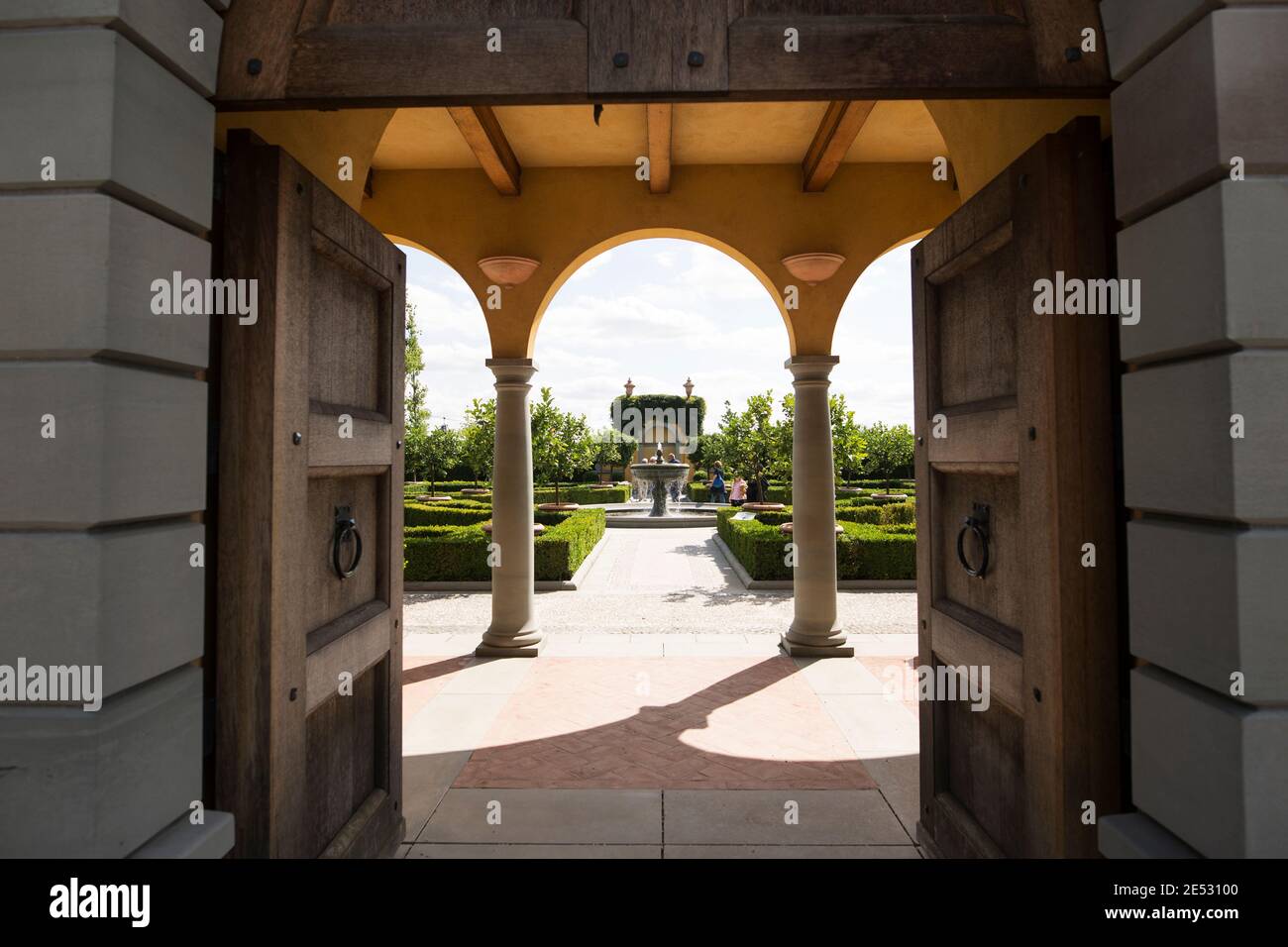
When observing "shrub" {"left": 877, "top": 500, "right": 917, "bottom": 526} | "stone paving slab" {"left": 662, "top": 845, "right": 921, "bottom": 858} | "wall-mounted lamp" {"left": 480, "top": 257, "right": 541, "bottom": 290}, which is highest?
"wall-mounted lamp" {"left": 480, "top": 257, "right": 541, "bottom": 290}

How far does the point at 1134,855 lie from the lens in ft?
6.17

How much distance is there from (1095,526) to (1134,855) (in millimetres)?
955

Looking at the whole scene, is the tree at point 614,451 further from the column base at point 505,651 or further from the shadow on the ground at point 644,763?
the shadow on the ground at point 644,763

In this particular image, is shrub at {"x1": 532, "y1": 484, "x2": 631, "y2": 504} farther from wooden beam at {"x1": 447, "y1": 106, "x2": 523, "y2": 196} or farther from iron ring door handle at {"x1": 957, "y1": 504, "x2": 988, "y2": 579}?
iron ring door handle at {"x1": 957, "y1": 504, "x2": 988, "y2": 579}

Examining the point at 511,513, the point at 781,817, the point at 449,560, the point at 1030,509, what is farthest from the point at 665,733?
the point at 449,560

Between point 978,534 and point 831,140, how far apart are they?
435 cm

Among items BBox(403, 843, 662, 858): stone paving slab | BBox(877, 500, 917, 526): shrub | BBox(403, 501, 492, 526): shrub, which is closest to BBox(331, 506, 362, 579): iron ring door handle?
BBox(403, 843, 662, 858): stone paving slab

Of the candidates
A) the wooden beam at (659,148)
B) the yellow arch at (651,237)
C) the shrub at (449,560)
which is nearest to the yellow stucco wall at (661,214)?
the yellow arch at (651,237)

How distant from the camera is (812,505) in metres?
6.94

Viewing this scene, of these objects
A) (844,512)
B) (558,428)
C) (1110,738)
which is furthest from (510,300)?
(558,428)

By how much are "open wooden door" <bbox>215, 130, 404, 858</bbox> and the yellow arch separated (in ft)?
12.6

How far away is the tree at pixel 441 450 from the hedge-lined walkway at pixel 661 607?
71.3 feet

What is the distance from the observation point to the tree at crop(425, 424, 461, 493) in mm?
32562
